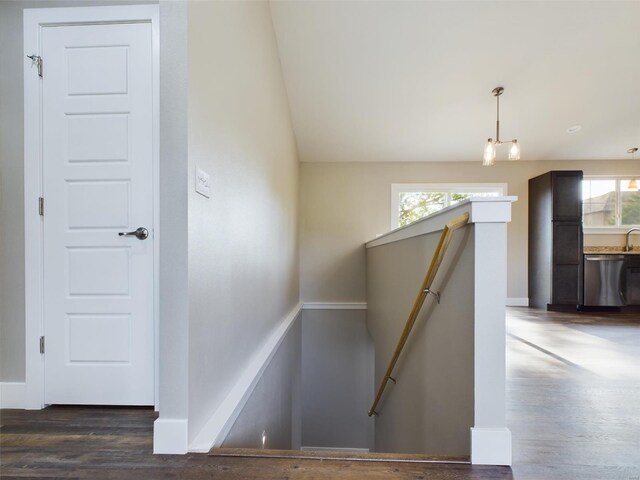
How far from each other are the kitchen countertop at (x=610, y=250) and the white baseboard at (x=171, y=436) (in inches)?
220

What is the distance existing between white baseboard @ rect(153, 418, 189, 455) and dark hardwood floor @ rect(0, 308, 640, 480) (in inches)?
1.1

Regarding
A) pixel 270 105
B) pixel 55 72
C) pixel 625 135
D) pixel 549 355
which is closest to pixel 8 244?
pixel 55 72

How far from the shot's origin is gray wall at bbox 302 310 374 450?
4801mm

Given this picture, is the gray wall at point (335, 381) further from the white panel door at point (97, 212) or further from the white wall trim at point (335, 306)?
the white panel door at point (97, 212)

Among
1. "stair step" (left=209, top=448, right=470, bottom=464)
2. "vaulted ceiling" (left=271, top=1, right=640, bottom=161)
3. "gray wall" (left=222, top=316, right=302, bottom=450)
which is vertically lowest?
"gray wall" (left=222, top=316, right=302, bottom=450)

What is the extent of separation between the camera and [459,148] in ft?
15.5

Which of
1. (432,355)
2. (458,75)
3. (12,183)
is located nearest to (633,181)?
(458,75)

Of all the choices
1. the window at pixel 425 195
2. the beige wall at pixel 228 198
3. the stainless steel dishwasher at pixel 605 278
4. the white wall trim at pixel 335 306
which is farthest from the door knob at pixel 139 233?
the stainless steel dishwasher at pixel 605 278

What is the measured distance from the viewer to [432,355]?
1646 mm

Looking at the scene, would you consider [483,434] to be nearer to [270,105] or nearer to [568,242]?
[270,105]

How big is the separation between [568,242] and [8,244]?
6.16 meters

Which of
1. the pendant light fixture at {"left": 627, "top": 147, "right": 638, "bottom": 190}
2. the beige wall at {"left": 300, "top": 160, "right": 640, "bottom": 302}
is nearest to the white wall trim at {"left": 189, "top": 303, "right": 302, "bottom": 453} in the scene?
the beige wall at {"left": 300, "top": 160, "right": 640, "bottom": 302}

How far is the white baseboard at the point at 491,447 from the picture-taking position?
1135 millimetres

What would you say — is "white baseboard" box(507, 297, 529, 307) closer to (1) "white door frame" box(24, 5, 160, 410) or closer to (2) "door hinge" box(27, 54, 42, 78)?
(1) "white door frame" box(24, 5, 160, 410)
